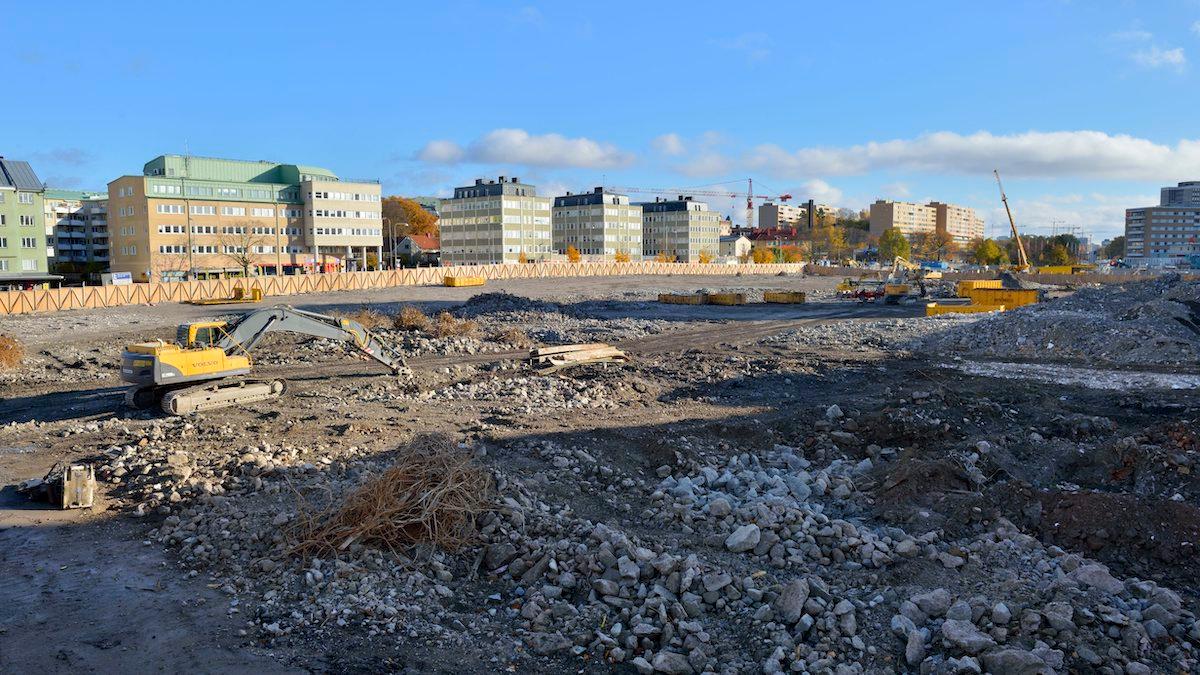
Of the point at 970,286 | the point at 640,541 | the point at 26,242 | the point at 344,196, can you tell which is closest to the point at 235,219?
the point at 344,196

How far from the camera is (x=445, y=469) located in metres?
10.9

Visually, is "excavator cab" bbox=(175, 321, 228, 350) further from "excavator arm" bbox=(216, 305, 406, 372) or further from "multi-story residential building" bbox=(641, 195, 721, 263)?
"multi-story residential building" bbox=(641, 195, 721, 263)

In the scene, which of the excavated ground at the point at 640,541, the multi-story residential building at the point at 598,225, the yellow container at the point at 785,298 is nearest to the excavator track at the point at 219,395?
the excavated ground at the point at 640,541

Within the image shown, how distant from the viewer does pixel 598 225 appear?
14888 cm

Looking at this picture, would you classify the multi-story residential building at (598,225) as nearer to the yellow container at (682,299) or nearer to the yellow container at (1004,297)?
the yellow container at (682,299)

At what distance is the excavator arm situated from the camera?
1989 centimetres

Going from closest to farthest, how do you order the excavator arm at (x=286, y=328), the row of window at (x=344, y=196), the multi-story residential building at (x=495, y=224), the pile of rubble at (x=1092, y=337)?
the excavator arm at (x=286, y=328)
the pile of rubble at (x=1092, y=337)
the row of window at (x=344, y=196)
the multi-story residential building at (x=495, y=224)

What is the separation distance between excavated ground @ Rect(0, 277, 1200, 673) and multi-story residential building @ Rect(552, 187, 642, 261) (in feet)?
423

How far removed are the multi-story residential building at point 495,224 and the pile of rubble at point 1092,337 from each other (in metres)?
96.4

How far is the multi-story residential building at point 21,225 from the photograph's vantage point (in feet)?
236

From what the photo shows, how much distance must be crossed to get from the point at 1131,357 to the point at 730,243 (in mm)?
159993

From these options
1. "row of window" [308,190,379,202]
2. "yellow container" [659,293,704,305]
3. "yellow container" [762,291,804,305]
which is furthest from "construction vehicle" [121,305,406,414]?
"row of window" [308,190,379,202]

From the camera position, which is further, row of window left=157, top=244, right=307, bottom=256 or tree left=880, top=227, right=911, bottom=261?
tree left=880, top=227, right=911, bottom=261

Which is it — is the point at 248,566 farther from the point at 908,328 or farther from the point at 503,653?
the point at 908,328
